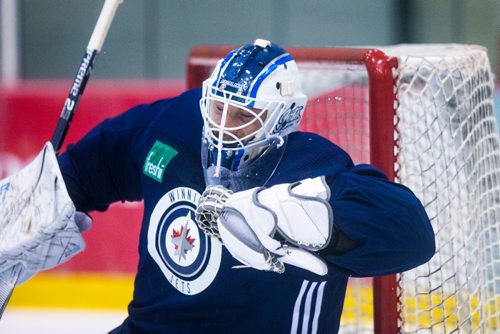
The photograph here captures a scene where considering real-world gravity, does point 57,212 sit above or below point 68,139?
above

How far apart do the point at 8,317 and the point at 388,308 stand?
215cm

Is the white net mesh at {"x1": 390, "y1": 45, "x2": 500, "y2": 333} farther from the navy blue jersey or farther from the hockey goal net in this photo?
the navy blue jersey

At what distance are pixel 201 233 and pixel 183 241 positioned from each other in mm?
58

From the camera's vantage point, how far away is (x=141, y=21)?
6062mm

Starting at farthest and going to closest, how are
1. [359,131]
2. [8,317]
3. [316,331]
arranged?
1. [8,317]
2. [359,131]
3. [316,331]

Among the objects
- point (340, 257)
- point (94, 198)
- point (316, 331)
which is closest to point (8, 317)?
point (94, 198)

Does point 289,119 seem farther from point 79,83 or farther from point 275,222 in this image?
point 79,83

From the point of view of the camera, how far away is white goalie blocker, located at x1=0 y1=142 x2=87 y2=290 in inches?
93.0

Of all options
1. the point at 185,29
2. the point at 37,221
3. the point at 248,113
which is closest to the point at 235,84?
the point at 248,113

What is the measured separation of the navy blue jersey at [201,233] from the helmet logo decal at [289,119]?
45 mm

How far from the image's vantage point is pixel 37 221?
7.79ft

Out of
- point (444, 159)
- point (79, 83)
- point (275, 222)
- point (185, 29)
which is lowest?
point (185, 29)

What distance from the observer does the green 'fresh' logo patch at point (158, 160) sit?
7.43 ft

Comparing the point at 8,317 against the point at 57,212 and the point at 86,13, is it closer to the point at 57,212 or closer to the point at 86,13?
the point at 57,212
